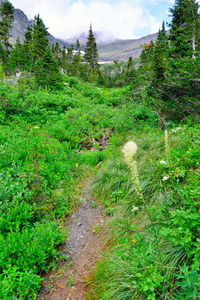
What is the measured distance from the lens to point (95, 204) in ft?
15.4

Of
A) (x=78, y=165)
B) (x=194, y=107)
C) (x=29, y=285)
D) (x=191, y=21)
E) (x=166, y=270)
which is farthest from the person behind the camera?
(x=191, y=21)

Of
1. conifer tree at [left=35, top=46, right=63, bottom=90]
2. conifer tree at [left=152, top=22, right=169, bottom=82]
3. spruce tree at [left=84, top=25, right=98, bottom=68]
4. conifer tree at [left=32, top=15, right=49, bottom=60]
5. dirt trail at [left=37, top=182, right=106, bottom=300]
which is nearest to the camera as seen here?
dirt trail at [left=37, top=182, right=106, bottom=300]

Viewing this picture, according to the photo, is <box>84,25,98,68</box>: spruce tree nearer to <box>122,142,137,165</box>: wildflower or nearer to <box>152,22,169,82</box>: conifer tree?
<box>152,22,169,82</box>: conifer tree

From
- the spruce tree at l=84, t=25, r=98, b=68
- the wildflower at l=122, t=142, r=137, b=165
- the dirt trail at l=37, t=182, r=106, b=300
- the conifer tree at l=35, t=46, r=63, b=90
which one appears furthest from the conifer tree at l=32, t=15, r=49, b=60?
the wildflower at l=122, t=142, r=137, b=165

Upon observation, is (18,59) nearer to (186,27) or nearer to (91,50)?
(91,50)

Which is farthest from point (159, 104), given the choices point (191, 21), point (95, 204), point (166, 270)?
point (191, 21)

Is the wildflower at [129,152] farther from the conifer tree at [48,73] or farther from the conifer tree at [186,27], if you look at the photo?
the conifer tree at [48,73]

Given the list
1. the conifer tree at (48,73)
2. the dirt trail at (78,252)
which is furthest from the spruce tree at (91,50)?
the dirt trail at (78,252)

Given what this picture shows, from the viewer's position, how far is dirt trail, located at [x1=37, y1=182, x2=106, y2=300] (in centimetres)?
264

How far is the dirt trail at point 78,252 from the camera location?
2637 millimetres

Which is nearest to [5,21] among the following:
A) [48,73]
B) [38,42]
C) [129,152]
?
[38,42]

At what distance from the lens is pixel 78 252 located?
335 centimetres

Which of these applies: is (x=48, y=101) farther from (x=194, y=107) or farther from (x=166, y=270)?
(x=166, y=270)

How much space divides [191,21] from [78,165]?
40.7 ft
